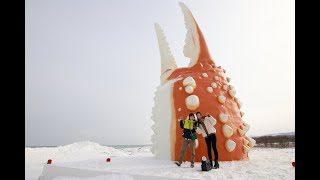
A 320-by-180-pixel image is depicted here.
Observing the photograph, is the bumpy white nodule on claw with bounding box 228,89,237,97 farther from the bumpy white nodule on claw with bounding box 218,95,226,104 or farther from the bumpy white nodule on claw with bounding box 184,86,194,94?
the bumpy white nodule on claw with bounding box 184,86,194,94

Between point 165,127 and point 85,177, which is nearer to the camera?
point 85,177

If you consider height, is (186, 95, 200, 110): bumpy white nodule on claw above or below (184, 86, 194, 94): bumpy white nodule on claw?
below

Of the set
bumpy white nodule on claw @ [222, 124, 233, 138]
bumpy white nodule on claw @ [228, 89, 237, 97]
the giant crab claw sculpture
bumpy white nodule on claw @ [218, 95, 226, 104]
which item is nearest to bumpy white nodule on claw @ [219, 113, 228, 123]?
the giant crab claw sculpture

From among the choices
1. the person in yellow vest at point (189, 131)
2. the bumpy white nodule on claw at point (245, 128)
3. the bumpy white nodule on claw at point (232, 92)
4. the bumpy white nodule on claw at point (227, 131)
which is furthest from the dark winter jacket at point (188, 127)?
the bumpy white nodule on claw at point (232, 92)

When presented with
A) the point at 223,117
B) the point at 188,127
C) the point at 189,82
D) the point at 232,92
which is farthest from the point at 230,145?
the point at 189,82

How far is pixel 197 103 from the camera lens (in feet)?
24.9

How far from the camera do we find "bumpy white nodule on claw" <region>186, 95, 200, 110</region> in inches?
298

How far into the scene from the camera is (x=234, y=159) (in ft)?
24.3

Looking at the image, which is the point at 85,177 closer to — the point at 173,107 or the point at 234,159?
the point at 173,107
